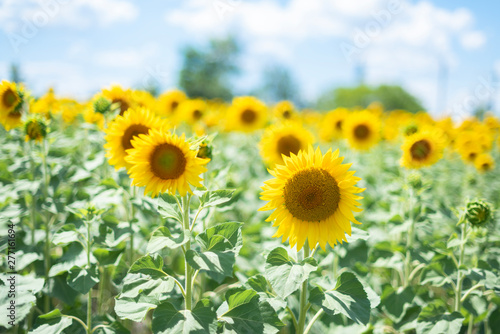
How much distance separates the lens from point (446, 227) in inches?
159

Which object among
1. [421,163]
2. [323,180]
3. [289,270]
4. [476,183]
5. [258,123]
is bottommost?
[289,270]

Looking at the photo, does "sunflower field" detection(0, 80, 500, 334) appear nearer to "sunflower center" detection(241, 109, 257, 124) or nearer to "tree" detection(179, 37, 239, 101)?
"sunflower center" detection(241, 109, 257, 124)

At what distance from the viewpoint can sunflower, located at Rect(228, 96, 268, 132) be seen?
5.78 metres

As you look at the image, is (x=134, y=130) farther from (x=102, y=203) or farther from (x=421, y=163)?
(x=421, y=163)

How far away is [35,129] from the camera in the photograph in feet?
9.44

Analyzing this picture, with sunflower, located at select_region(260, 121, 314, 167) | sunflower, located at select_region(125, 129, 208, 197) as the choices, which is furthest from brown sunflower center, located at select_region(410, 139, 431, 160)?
sunflower, located at select_region(125, 129, 208, 197)

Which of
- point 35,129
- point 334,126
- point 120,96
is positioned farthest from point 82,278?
point 334,126

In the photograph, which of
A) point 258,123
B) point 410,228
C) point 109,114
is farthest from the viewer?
point 258,123

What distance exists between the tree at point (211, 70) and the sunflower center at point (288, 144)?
33525 millimetres

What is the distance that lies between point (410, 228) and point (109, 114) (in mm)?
2581

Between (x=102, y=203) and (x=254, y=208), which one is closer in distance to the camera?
(x=102, y=203)

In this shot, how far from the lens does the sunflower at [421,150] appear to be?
3.31m

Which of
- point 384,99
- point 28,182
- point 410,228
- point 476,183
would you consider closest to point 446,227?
point 476,183

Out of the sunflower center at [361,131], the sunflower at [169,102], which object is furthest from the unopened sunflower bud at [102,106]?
the sunflower center at [361,131]
